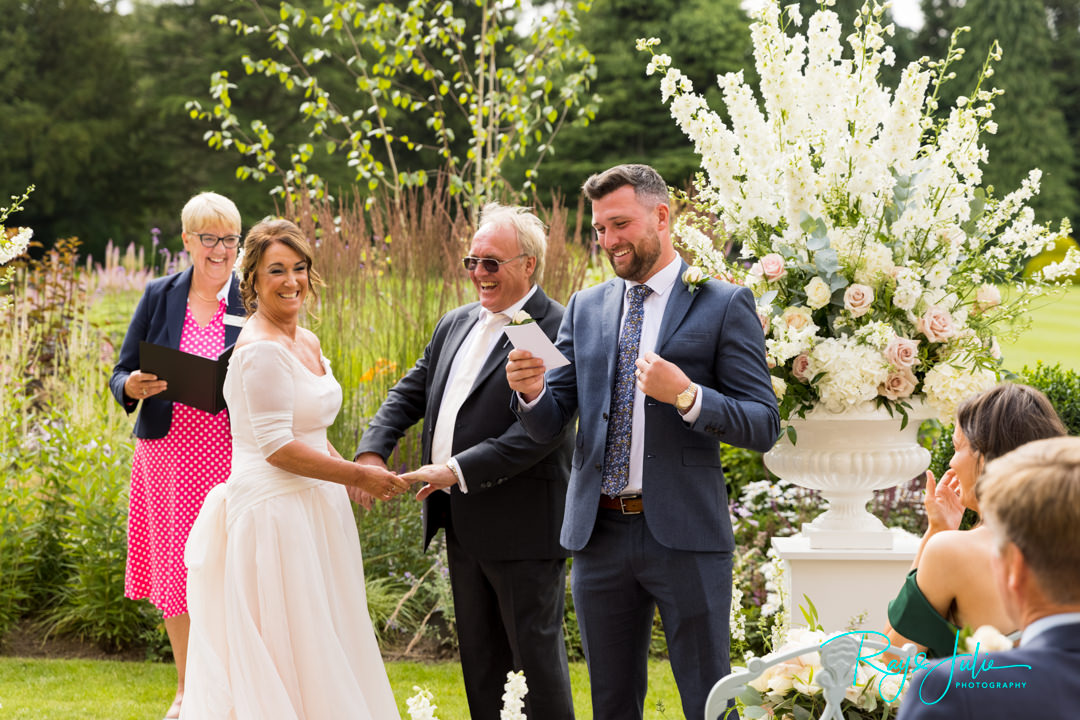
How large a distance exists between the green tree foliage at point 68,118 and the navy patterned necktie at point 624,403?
23325mm

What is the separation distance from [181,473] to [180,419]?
0.22 metres

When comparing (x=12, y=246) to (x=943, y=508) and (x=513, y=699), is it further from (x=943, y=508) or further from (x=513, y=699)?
(x=943, y=508)

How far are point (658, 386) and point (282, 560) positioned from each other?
150 cm

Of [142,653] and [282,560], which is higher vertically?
[282,560]

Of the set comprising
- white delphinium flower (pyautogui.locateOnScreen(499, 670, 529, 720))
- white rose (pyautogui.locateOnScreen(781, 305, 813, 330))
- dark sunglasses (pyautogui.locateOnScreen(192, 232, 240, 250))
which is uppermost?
dark sunglasses (pyautogui.locateOnScreen(192, 232, 240, 250))

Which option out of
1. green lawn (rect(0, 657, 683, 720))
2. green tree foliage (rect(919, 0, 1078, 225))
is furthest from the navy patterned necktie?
green tree foliage (rect(919, 0, 1078, 225))

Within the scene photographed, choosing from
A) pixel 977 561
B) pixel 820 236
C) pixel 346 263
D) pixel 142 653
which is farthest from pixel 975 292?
pixel 142 653

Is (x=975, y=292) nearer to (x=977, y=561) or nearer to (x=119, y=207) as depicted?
(x=977, y=561)

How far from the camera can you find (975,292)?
141 inches

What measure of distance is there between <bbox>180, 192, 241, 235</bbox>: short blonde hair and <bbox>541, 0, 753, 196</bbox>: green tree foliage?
64.6 feet

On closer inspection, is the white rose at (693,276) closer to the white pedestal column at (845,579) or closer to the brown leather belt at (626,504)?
the brown leather belt at (626,504)

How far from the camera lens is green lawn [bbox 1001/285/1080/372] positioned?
1698 centimetres

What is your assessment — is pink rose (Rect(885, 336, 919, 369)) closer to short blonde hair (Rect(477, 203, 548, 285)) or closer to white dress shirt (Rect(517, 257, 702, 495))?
white dress shirt (Rect(517, 257, 702, 495))

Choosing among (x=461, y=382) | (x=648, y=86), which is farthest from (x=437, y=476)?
(x=648, y=86)
